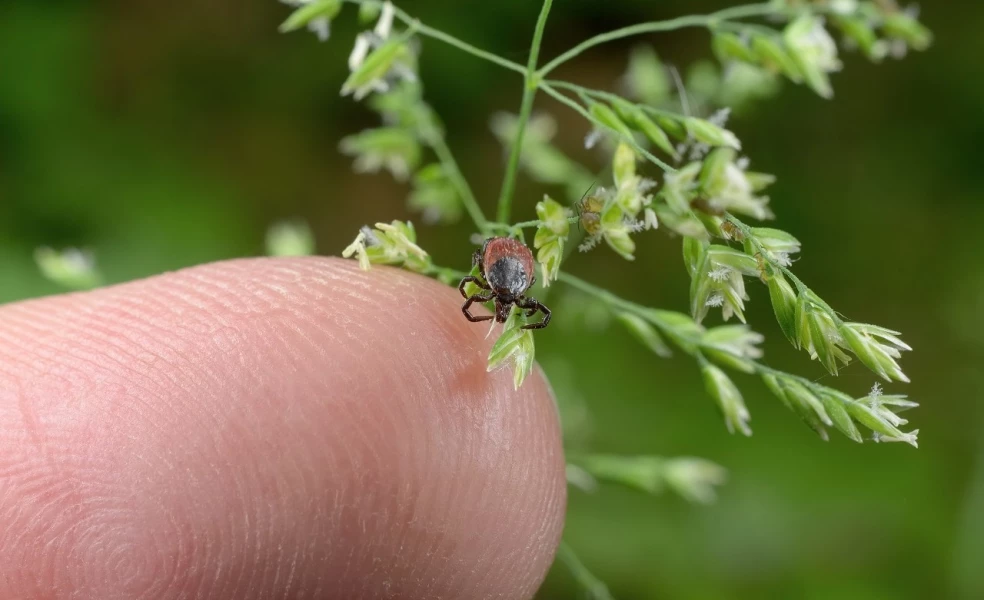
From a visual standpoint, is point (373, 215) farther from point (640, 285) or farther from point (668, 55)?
point (668, 55)

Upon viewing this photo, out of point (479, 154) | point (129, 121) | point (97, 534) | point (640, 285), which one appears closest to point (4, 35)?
point (129, 121)

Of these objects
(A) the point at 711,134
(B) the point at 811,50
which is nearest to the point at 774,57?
(B) the point at 811,50

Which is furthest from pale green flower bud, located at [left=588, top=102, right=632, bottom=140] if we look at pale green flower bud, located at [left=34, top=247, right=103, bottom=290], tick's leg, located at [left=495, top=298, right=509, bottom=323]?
pale green flower bud, located at [left=34, top=247, right=103, bottom=290]

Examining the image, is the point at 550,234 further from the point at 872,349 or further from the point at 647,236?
the point at 647,236

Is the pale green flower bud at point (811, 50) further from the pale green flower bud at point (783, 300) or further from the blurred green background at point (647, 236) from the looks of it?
the blurred green background at point (647, 236)

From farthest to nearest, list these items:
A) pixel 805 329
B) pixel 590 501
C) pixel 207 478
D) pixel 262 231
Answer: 1. pixel 262 231
2. pixel 590 501
3. pixel 207 478
4. pixel 805 329

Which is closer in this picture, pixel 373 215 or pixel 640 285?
pixel 640 285
